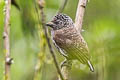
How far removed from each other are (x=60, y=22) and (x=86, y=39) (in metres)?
0.48

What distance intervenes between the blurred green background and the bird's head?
20 cm

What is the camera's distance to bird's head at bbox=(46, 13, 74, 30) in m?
3.92

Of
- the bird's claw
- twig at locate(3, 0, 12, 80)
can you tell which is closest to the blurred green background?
the bird's claw

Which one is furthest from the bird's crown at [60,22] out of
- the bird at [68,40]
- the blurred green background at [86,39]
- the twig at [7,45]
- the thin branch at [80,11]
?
the twig at [7,45]

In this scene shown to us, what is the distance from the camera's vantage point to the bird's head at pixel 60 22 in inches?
154

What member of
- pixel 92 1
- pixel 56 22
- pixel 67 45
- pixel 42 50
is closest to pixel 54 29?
pixel 56 22

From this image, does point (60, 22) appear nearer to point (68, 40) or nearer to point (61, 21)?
point (61, 21)

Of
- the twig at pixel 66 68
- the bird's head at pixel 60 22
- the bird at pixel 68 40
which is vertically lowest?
the twig at pixel 66 68

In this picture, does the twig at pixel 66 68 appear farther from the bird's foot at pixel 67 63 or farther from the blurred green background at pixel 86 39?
the blurred green background at pixel 86 39

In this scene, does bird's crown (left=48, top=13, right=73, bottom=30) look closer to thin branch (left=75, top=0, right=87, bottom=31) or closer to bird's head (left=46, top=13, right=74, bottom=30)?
bird's head (left=46, top=13, right=74, bottom=30)

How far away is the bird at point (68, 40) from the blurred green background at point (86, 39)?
0.16 metres

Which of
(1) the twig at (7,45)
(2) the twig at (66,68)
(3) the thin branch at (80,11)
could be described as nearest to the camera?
(1) the twig at (7,45)

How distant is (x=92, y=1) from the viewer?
470 centimetres

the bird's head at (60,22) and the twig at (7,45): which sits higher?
the bird's head at (60,22)
